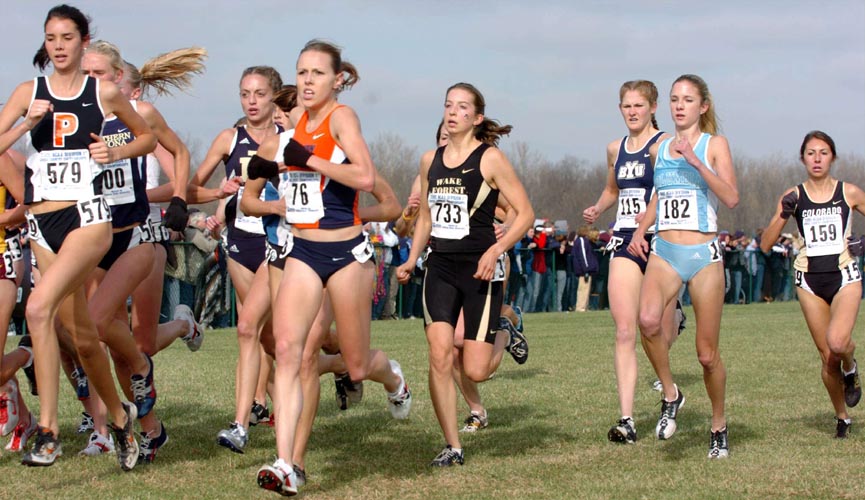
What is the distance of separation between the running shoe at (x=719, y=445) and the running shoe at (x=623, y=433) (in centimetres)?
51

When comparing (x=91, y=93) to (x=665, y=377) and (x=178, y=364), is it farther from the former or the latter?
(x=178, y=364)

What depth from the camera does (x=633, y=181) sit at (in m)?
9.58

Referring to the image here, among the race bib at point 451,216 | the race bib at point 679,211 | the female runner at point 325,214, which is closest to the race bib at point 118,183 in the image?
the female runner at point 325,214

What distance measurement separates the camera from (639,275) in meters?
8.95

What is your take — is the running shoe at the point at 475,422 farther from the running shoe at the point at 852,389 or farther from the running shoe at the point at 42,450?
the running shoe at the point at 42,450

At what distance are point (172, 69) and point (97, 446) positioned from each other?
2.78 meters

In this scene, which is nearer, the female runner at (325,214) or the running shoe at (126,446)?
the female runner at (325,214)

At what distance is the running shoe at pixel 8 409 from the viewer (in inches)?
330

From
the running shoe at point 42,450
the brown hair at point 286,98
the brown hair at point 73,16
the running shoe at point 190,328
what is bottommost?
the running shoe at point 42,450

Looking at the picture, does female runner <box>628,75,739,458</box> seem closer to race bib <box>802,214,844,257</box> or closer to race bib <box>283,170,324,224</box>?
race bib <box>802,214,844,257</box>

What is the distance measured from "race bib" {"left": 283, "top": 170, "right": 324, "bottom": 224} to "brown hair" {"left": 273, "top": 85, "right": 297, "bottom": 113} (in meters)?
2.02

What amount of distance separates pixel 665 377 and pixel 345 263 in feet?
10.2

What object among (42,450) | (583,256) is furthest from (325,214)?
(583,256)

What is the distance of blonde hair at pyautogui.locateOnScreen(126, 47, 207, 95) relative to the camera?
29.1 feet
